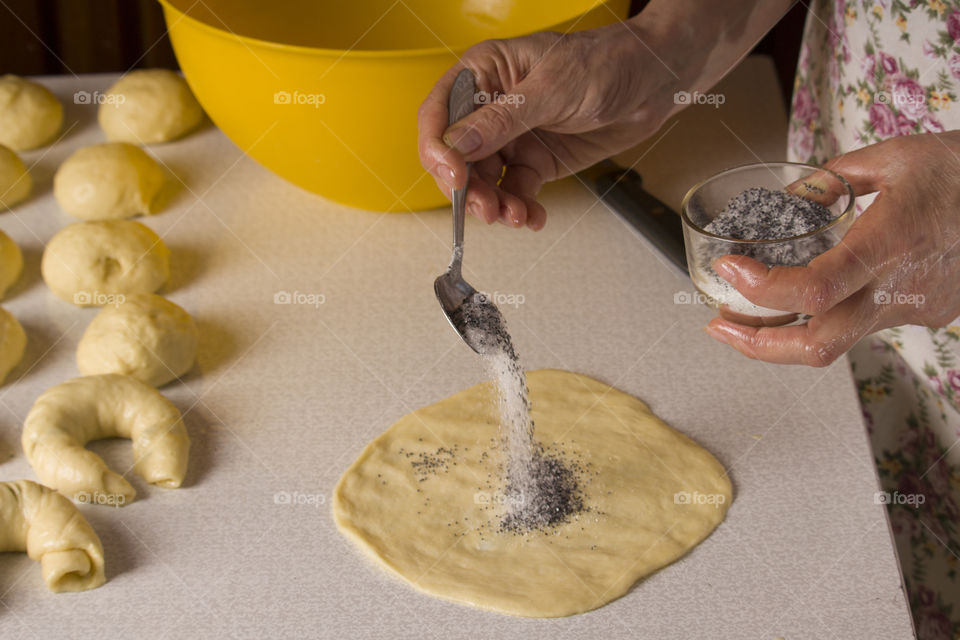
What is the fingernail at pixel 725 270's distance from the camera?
79 centimetres

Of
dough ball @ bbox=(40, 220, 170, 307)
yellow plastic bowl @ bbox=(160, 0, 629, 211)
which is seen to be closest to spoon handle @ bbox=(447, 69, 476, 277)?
yellow plastic bowl @ bbox=(160, 0, 629, 211)

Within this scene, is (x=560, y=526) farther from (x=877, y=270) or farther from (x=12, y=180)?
(x=12, y=180)

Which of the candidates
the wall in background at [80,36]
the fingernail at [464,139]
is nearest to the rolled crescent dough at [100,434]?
the fingernail at [464,139]

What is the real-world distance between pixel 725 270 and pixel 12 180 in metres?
1.11

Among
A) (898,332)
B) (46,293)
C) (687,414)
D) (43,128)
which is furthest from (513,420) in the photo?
(43,128)

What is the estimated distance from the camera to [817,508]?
3.09 ft

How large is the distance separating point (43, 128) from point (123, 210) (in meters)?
0.27

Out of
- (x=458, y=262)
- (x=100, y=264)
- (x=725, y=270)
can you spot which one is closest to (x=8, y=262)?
(x=100, y=264)

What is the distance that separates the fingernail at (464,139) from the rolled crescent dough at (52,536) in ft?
1.79

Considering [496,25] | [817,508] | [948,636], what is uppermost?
[496,25]

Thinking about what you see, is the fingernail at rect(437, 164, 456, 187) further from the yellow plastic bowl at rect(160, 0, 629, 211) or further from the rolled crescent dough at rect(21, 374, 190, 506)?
the rolled crescent dough at rect(21, 374, 190, 506)

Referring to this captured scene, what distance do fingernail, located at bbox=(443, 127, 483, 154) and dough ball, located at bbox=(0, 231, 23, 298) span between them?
0.68 metres

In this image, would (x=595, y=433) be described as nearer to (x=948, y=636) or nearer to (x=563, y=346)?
(x=563, y=346)

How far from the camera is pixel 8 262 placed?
1.22 metres
